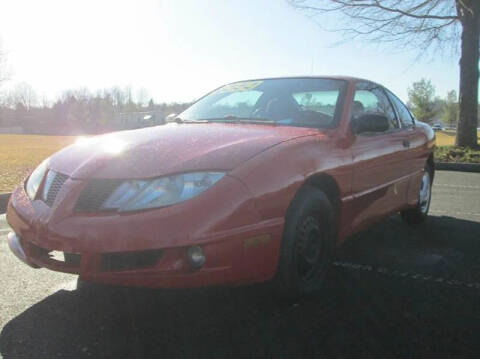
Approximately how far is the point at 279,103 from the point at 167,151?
54.9 inches

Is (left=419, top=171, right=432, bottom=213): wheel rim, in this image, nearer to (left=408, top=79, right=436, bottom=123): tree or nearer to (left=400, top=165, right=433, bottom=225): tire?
(left=400, top=165, right=433, bottom=225): tire

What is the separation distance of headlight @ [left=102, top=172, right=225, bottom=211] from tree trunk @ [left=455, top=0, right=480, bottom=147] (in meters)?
12.9

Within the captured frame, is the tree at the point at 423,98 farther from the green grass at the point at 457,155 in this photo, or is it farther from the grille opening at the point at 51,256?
the grille opening at the point at 51,256

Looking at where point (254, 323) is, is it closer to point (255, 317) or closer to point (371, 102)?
point (255, 317)

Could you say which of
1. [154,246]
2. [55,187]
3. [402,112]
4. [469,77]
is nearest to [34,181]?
[55,187]

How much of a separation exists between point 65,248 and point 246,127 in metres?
1.47

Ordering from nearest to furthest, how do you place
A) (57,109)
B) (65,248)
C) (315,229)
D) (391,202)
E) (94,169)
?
(65,248)
(94,169)
(315,229)
(391,202)
(57,109)

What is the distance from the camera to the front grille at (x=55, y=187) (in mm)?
2502

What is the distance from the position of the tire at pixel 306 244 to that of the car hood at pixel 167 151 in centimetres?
40

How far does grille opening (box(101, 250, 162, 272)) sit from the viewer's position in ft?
7.30

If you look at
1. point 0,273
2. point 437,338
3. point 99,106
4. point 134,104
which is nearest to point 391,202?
point 437,338

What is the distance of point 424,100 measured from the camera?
5944 cm

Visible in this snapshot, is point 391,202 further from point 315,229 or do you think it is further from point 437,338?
point 437,338

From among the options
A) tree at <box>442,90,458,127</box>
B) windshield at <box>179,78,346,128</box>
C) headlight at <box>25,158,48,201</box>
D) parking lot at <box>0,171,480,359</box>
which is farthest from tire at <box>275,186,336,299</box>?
tree at <box>442,90,458,127</box>
